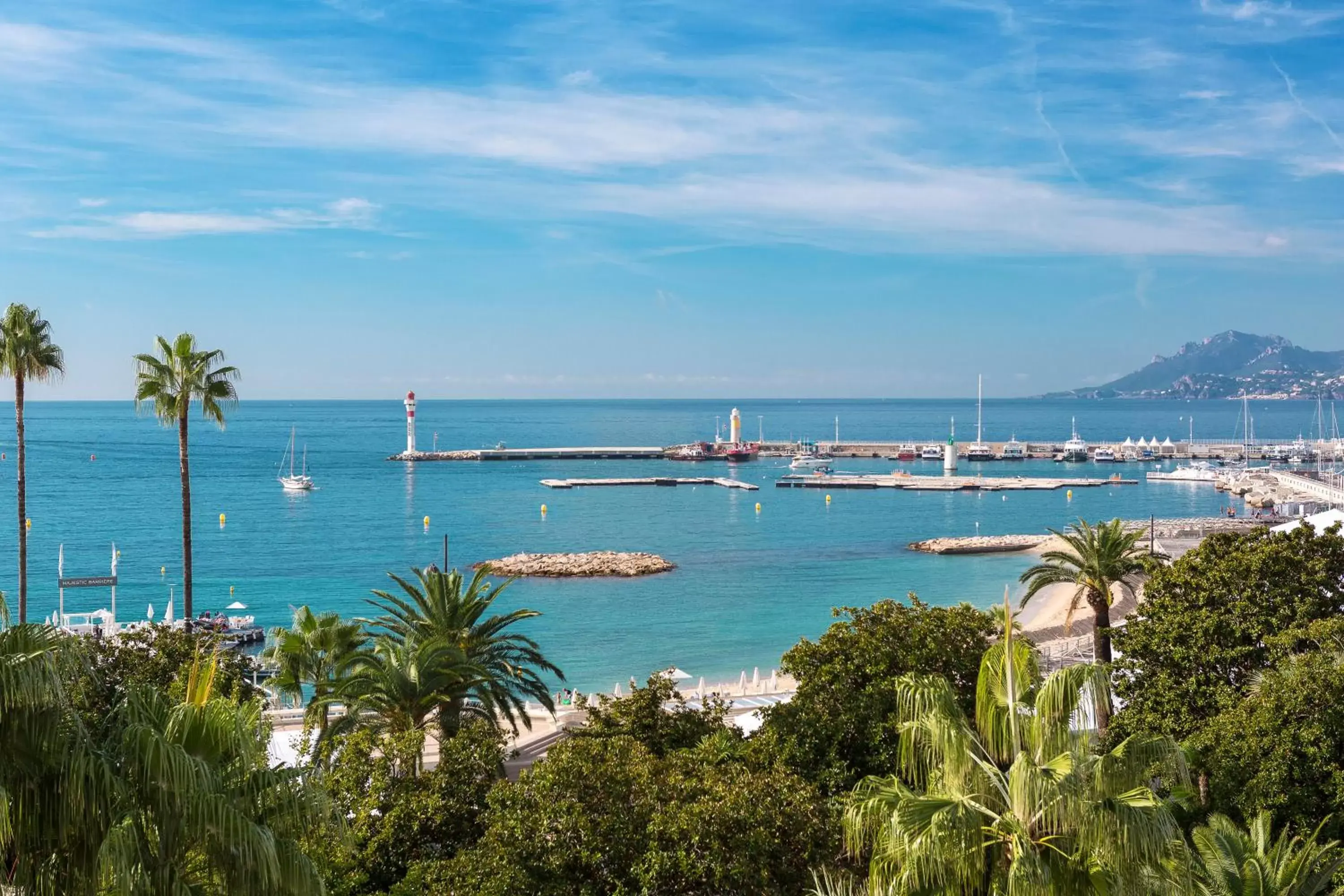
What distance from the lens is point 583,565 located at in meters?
72.1

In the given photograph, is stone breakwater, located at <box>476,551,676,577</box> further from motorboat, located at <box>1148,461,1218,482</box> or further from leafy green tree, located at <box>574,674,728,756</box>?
motorboat, located at <box>1148,461,1218,482</box>

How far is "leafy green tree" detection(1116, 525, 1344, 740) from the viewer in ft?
63.8

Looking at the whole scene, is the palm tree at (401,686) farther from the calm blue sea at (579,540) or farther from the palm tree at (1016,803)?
the calm blue sea at (579,540)

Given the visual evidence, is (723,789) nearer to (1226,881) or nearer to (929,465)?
(1226,881)

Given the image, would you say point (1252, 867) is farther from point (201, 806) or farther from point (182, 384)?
point (182, 384)

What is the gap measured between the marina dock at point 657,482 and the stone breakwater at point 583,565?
5721 centimetres

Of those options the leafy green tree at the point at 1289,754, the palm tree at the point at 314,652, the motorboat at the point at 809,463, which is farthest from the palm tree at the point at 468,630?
the motorboat at the point at 809,463

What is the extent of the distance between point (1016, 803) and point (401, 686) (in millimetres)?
12632

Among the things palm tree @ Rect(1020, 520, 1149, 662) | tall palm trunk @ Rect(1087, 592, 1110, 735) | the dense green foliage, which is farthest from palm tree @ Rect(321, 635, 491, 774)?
palm tree @ Rect(1020, 520, 1149, 662)

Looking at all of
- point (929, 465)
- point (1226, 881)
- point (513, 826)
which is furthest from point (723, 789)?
point (929, 465)

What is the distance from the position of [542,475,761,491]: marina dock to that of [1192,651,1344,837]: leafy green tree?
114528mm

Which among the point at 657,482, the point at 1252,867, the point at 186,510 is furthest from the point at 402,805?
the point at 657,482

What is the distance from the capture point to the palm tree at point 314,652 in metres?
23.2

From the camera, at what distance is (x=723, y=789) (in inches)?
521
